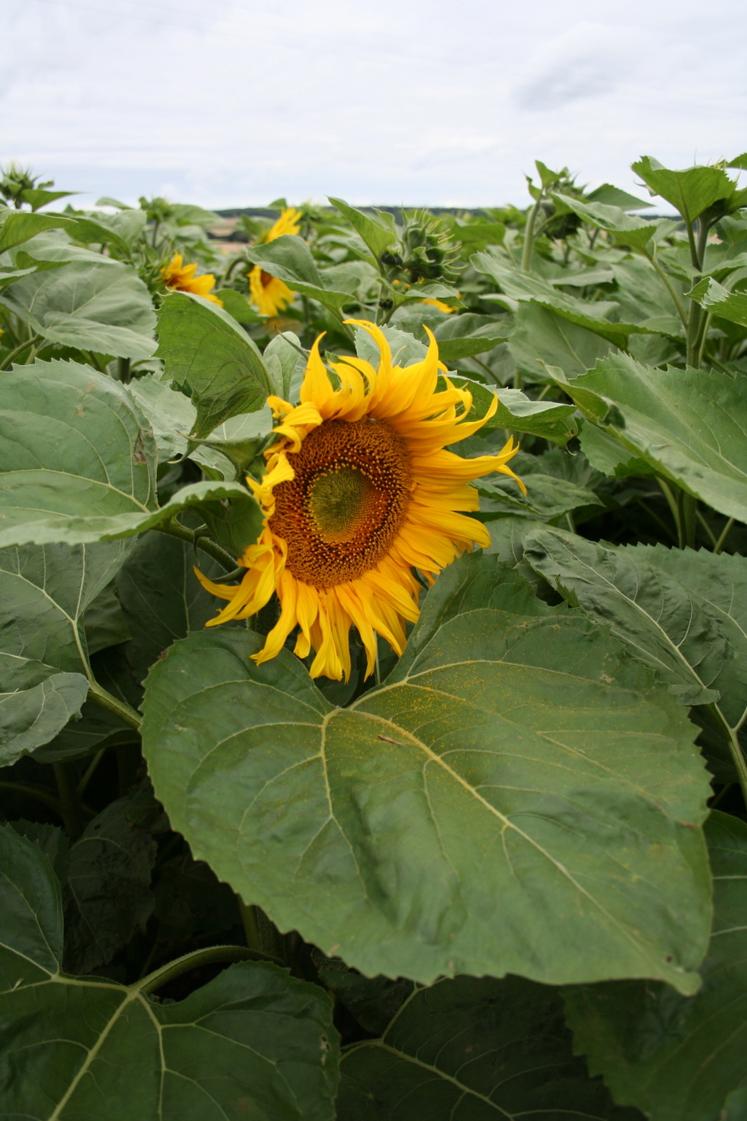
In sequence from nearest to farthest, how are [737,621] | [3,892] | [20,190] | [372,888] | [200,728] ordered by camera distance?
[372,888]
[200,728]
[3,892]
[737,621]
[20,190]

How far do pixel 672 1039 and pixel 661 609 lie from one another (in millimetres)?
463

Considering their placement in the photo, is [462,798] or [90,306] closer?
[462,798]

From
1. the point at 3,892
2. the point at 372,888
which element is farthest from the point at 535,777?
Answer: the point at 3,892

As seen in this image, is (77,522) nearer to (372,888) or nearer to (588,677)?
(372,888)

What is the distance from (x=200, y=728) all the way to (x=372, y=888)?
0.21 meters

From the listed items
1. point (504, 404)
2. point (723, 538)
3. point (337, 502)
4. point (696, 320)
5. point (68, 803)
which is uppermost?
point (696, 320)

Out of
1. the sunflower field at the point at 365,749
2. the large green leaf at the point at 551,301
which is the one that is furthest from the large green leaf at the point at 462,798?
the large green leaf at the point at 551,301

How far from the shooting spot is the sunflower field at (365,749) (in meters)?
0.73

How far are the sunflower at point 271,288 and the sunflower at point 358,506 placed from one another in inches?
78.8

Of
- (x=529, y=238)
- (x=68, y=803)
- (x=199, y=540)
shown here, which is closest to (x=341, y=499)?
(x=199, y=540)

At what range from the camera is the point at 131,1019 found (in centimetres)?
92

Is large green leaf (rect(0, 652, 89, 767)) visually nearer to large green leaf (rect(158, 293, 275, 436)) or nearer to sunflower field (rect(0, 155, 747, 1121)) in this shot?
sunflower field (rect(0, 155, 747, 1121))

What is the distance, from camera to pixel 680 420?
3.36 feet

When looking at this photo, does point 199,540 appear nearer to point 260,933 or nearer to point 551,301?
point 260,933
